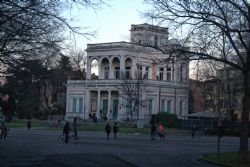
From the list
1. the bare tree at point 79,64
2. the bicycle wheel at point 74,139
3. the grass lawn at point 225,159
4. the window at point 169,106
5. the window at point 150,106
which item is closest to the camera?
the grass lawn at point 225,159

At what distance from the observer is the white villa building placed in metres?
88.6

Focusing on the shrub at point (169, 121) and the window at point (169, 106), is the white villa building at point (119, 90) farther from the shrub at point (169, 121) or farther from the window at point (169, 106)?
the shrub at point (169, 121)

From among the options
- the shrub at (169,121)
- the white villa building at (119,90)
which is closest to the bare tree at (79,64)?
the white villa building at (119,90)

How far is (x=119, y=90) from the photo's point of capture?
3484 inches

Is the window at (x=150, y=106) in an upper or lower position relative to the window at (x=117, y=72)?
lower

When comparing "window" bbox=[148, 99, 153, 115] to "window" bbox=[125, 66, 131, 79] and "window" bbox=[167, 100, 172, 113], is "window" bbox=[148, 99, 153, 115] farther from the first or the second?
"window" bbox=[125, 66, 131, 79]

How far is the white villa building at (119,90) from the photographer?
8856 centimetres

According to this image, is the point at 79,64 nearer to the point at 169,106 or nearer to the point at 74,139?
the point at 169,106

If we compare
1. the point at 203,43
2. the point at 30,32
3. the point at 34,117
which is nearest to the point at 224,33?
the point at 203,43

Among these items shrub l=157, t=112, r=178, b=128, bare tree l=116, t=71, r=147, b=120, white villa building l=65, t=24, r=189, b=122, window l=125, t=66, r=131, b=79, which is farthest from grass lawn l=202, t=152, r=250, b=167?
window l=125, t=66, r=131, b=79

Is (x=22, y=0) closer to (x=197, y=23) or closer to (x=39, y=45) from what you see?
(x=39, y=45)

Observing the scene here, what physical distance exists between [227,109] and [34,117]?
4157cm

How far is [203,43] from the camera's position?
82.3 ft

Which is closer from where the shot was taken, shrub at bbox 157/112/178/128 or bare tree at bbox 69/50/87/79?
shrub at bbox 157/112/178/128
